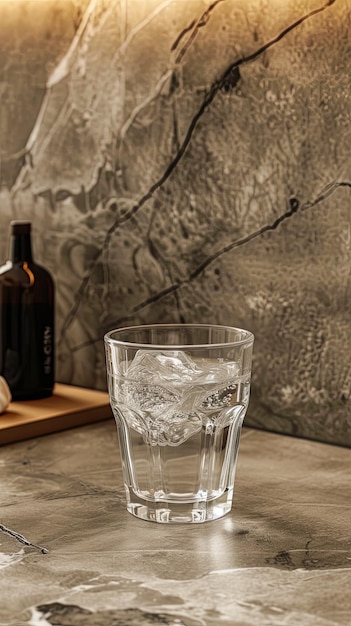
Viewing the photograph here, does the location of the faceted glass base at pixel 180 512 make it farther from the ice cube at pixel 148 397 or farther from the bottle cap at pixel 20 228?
the bottle cap at pixel 20 228

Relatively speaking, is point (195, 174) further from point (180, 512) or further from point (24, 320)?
point (180, 512)

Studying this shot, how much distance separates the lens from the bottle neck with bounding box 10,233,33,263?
1.38 m

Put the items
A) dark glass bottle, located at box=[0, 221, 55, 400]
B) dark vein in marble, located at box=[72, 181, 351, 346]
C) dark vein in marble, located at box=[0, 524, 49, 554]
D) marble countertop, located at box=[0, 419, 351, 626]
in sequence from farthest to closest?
dark glass bottle, located at box=[0, 221, 55, 400] → dark vein in marble, located at box=[72, 181, 351, 346] → dark vein in marble, located at box=[0, 524, 49, 554] → marble countertop, located at box=[0, 419, 351, 626]

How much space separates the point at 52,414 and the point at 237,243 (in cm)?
35

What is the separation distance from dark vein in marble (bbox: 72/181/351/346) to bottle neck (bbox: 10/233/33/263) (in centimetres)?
18

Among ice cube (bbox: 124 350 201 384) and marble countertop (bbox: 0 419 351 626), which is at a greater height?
ice cube (bbox: 124 350 201 384)

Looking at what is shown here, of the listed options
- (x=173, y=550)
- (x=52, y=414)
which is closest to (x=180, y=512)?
(x=173, y=550)

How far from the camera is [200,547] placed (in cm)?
87

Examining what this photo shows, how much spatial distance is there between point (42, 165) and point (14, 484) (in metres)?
0.64

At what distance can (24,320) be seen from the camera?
1.37 meters

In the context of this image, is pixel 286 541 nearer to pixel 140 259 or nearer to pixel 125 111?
pixel 140 259

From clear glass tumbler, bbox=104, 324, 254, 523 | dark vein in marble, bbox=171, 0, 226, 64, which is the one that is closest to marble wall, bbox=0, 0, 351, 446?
dark vein in marble, bbox=171, 0, 226, 64

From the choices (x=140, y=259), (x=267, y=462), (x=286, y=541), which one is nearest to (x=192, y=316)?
(x=140, y=259)

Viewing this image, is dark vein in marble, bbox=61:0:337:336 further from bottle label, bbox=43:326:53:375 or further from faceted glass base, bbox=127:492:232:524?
faceted glass base, bbox=127:492:232:524
